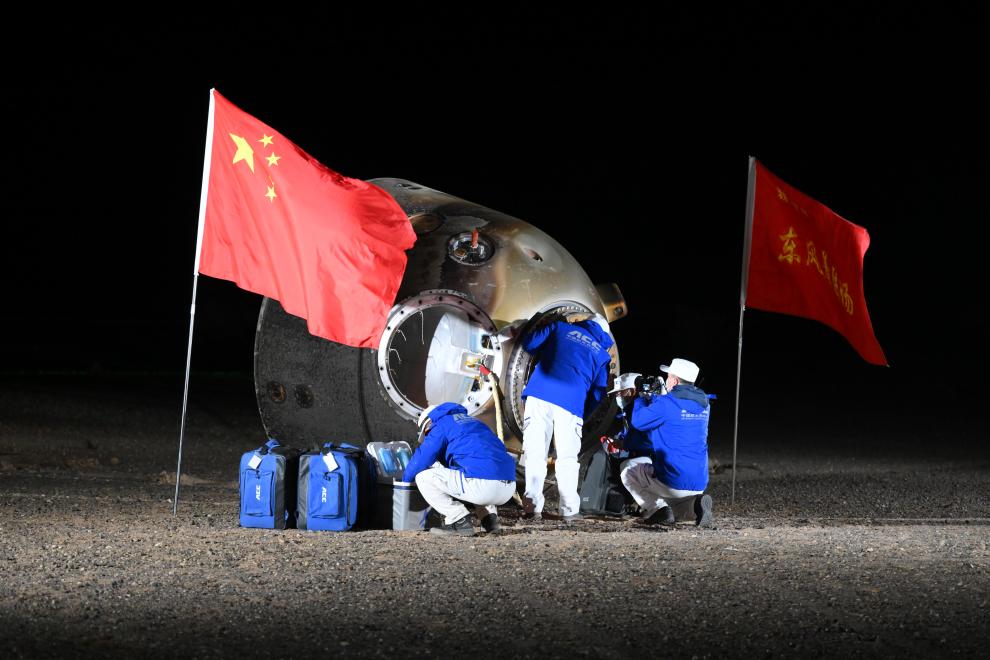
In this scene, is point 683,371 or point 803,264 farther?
point 803,264

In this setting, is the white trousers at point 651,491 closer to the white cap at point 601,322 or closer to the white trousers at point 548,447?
the white trousers at point 548,447

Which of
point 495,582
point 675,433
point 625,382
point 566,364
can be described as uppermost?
point 566,364

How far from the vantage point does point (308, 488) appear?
8766 mm

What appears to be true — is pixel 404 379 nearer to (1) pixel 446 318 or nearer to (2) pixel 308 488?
(1) pixel 446 318

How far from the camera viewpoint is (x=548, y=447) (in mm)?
9719

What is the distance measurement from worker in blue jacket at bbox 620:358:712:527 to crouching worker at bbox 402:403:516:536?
1360mm

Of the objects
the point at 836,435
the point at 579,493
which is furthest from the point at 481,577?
the point at 836,435

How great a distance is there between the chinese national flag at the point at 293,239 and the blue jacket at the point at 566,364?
4.11ft

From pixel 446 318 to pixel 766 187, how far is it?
334cm

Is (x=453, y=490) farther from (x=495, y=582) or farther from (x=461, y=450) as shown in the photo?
(x=495, y=582)

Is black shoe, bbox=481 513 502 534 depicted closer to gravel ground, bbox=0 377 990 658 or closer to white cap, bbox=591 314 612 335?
gravel ground, bbox=0 377 990 658

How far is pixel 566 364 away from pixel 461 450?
4.26ft


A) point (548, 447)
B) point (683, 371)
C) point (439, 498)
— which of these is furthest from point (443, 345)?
point (683, 371)

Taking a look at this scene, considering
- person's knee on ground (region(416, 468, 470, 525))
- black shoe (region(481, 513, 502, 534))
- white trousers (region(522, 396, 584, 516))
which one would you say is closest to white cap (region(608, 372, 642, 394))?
white trousers (region(522, 396, 584, 516))
